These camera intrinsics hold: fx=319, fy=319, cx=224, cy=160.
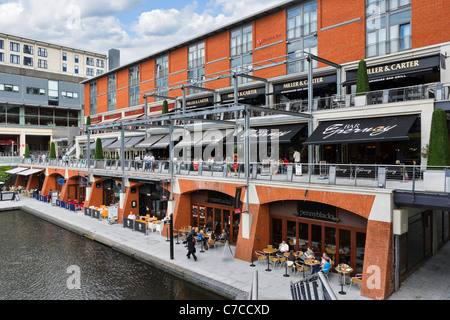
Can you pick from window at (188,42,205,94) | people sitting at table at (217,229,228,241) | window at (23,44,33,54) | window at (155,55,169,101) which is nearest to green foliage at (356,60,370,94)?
people sitting at table at (217,229,228,241)

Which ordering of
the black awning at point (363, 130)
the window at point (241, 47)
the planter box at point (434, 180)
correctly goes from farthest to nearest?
the window at point (241, 47) → the black awning at point (363, 130) → the planter box at point (434, 180)

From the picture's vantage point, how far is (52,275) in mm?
14570

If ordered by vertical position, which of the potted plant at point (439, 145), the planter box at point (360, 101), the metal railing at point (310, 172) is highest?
the planter box at point (360, 101)

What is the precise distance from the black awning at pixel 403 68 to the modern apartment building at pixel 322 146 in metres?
0.07

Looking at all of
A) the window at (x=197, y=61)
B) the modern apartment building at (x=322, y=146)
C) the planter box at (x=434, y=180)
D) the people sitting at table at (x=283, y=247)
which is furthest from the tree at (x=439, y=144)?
the window at (x=197, y=61)

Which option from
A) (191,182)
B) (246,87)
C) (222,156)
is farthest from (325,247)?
(246,87)

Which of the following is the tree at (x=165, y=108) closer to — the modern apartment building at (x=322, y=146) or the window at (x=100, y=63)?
the modern apartment building at (x=322, y=146)

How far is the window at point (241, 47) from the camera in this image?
27.8 metres

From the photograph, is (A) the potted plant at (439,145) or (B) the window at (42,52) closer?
(A) the potted plant at (439,145)

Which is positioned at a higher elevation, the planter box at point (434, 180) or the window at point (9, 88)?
the window at point (9, 88)
